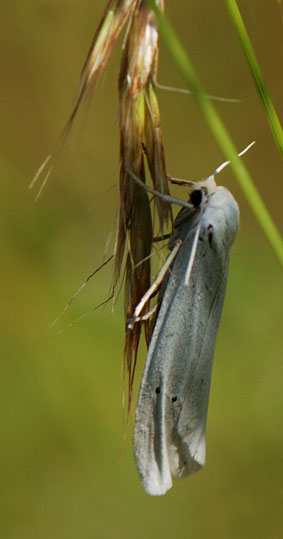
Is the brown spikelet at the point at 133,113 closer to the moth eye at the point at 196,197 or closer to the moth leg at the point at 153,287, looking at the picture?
the moth leg at the point at 153,287

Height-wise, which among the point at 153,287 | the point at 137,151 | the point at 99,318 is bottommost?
the point at 99,318

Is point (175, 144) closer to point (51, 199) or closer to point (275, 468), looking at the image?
point (51, 199)

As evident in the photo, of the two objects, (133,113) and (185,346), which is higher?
(133,113)

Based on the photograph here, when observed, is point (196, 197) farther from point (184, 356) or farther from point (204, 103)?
point (204, 103)

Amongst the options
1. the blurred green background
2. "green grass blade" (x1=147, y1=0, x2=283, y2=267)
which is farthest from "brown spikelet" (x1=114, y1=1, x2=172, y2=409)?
the blurred green background

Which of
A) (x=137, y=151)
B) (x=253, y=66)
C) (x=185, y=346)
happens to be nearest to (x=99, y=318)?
(x=185, y=346)
